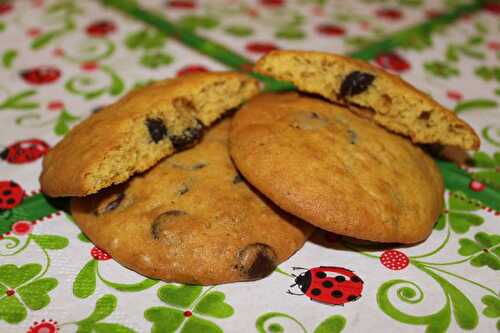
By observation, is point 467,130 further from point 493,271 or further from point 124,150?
point 124,150

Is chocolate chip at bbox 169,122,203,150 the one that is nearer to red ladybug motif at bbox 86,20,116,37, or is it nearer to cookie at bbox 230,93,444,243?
cookie at bbox 230,93,444,243

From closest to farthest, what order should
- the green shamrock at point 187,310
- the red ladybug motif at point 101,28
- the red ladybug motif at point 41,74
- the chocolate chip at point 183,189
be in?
the green shamrock at point 187,310
the chocolate chip at point 183,189
the red ladybug motif at point 41,74
the red ladybug motif at point 101,28

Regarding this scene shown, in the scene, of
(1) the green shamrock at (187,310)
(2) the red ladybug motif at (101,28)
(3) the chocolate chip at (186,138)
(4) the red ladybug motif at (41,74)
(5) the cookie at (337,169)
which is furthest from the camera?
(2) the red ladybug motif at (101,28)

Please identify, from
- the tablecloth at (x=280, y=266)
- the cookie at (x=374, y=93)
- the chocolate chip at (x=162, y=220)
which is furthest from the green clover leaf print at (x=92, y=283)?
the cookie at (x=374, y=93)

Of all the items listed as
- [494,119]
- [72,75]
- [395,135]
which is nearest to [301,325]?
[395,135]

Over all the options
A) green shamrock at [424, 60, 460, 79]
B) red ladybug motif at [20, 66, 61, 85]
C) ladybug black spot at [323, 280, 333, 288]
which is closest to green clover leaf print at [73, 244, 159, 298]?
ladybug black spot at [323, 280, 333, 288]

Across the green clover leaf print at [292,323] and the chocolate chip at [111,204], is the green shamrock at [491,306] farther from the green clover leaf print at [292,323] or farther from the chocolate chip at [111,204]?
the chocolate chip at [111,204]

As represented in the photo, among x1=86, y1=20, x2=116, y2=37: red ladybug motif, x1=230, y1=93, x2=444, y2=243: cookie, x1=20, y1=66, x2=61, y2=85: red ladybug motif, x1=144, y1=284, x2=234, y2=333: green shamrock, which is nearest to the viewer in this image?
x1=144, y1=284, x2=234, y2=333: green shamrock
